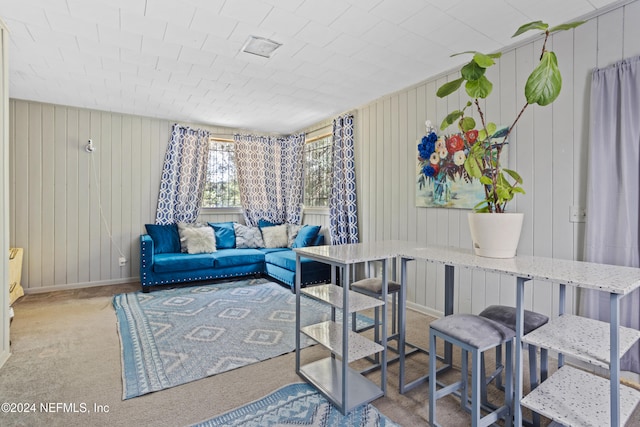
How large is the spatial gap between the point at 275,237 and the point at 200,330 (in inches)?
93.1

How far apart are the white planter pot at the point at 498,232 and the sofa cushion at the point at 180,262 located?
138 inches

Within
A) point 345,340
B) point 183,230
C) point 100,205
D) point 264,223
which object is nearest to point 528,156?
point 345,340

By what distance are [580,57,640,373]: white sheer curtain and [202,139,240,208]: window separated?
4.57 m

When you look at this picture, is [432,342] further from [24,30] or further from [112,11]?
[24,30]

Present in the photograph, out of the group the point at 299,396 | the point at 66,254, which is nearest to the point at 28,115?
the point at 66,254

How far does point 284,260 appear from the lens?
13.9 feet

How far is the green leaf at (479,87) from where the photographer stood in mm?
1682

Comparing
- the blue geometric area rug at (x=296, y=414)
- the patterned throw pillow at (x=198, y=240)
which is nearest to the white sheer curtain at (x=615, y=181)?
the blue geometric area rug at (x=296, y=414)

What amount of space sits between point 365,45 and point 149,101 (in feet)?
9.11

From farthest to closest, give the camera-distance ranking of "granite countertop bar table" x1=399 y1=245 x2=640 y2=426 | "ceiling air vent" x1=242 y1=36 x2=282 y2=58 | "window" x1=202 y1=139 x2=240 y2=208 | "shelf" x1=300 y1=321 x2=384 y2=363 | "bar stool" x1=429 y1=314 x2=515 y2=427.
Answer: "window" x1=202 y1=139 x2=240 y2=208, "ceiling air vent" x1=242 y1=36 x2=282 y2=58, "shelf" x1=300 y1=321 x2=384 y2=363, "bar stool" x1=429 y1=314 x2=515 y2=427, "granite countertop bar table" x1=399 y1=245 x2=640 y2=426

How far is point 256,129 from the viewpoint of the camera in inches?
214

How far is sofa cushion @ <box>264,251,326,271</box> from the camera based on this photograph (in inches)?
161

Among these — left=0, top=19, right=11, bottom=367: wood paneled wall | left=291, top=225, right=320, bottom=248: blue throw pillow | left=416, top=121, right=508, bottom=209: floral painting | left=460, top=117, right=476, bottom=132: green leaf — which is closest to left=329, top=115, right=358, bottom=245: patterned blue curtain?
left=291, top=225, right=320, bottom=248: blue throw pillow

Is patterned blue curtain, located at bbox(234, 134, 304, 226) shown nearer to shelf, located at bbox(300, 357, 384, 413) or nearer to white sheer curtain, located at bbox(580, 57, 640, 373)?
shelf, located at bbox(300, 357, 384, 413)
